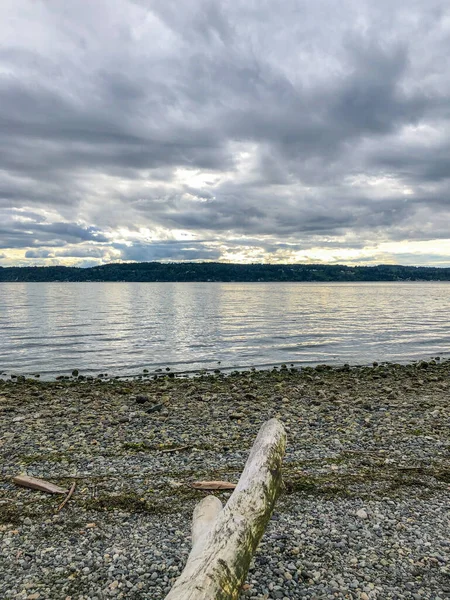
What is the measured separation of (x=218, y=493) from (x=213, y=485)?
0.68 ft

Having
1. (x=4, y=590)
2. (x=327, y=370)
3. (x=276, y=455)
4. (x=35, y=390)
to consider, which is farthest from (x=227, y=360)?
(x=4, y=590)

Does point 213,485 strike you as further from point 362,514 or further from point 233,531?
point 233,531

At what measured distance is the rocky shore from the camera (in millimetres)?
4941

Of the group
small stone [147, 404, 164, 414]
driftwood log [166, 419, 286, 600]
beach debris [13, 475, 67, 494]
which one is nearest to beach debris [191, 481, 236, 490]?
driftwood log [166, 419, 286, 600]

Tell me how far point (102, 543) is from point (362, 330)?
34728mm

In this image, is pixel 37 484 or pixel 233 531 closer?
pixel 233 531

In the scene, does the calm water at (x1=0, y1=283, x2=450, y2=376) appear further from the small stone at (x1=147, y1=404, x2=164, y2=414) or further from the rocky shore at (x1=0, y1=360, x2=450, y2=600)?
the rocky shore at (x1=0, y1=360, x2=450, y2=600)

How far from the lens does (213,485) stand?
736 centimetres

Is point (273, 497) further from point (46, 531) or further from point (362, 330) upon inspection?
point (362, 330)

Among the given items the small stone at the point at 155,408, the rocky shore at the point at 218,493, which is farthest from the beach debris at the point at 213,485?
the small stone at the point at 155,408

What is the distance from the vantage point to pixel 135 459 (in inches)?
343

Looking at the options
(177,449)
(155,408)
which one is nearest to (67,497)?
(177,449)

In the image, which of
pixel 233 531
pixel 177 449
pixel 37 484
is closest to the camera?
pixel 233 531

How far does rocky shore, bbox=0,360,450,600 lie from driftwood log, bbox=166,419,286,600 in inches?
22.8
